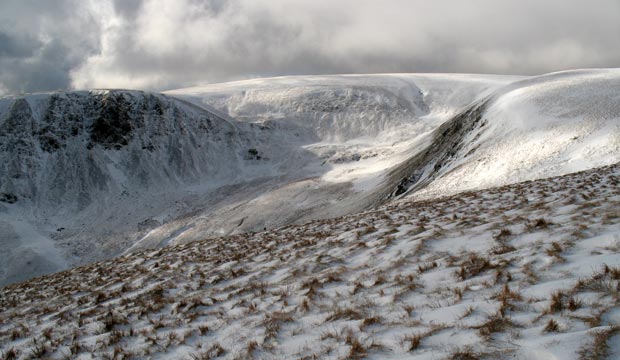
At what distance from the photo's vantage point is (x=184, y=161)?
63.8 m

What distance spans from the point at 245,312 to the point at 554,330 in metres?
4.31

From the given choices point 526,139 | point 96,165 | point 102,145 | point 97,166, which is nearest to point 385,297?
point 526,139

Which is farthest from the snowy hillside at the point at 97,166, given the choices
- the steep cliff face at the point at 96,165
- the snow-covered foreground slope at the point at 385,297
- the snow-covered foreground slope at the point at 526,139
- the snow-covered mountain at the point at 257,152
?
the snow-covered foreground slope at the point at 385,297

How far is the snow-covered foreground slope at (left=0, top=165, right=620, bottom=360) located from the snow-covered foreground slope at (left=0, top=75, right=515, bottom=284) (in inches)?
1023

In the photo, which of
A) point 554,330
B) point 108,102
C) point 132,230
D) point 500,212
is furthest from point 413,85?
point 554,330

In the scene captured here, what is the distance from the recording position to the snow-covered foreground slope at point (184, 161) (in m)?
43.3

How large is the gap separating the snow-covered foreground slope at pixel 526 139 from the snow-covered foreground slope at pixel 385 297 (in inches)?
454

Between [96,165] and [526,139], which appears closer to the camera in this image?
[526,139]

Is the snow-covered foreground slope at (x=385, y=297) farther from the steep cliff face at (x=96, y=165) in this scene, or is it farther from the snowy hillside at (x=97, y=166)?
the steep cliff face at (x=96, y=165)

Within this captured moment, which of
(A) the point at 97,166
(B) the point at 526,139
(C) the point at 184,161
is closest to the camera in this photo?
(B) the point at 526,139

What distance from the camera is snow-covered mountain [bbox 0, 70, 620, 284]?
28766 millimetres

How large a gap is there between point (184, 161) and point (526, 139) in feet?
160

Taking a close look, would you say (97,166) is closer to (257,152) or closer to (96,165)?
(96,165)

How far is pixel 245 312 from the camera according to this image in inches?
265
